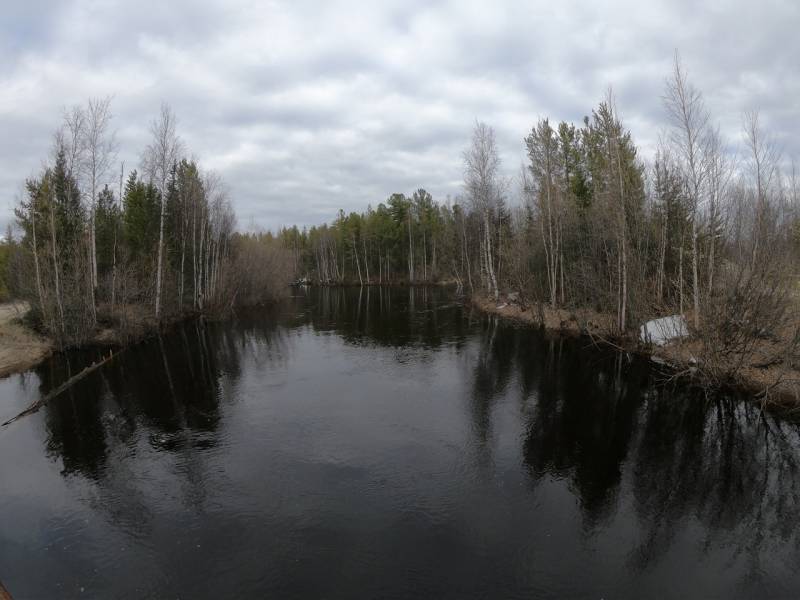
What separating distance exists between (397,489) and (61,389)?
14968 millimetres

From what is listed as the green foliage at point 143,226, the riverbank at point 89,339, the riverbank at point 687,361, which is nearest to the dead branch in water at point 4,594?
the riverbank at point 687,361

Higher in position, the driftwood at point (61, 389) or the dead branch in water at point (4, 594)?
the driftwood at point (61, 389)

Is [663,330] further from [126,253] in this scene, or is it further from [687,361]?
[126,253]

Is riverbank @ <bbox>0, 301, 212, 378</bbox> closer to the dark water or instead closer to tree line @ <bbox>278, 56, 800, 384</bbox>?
the dark water

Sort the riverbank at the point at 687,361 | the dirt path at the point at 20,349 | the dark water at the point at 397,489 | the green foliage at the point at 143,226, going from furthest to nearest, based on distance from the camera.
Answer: the green foliage at the point at 143,226 < the dirt path at the point at 20,349 < the riverbank at the point at 687,361 < the dark water at the point at 397,489

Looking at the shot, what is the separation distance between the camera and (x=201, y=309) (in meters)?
38.2

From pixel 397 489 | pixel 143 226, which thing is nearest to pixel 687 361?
pixel 397 489

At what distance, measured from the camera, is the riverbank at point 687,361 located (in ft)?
43.7

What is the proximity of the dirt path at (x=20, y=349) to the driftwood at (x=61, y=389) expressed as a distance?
301 cm

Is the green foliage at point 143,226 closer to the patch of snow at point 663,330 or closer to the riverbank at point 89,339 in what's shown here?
the riverbank at point 89,339

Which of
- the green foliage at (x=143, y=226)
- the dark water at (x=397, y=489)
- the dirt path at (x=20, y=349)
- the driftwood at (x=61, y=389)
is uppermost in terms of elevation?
the green foliage at (x=143, y=226)

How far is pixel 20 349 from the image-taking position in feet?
72.1

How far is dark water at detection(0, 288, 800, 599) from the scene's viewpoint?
702 centimetres

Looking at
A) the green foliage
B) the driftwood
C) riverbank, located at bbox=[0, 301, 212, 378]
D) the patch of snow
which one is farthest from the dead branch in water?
the green foliage
